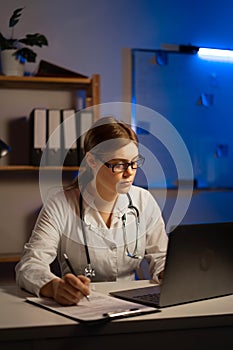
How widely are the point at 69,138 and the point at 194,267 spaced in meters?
1.71

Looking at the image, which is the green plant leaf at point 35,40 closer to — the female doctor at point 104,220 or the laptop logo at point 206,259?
the female doctor at point 104,220

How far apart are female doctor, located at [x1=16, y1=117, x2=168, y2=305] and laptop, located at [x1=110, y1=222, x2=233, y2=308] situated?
0.31 meters

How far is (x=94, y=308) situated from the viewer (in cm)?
139

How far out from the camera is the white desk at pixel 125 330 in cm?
122

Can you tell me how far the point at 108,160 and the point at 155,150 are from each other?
1.57 meters

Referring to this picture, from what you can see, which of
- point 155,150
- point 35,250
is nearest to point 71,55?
point 155,150

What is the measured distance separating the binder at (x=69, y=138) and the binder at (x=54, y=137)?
28 millimetres

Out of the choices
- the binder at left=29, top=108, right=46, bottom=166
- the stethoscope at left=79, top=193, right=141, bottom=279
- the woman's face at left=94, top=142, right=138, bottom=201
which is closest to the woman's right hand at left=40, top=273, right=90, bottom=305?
the stethoscope at left=79, top=193, right=141, bottom=279

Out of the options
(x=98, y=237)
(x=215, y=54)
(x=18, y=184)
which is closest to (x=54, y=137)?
(x=18, y=184)

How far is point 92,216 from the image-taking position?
2.01m

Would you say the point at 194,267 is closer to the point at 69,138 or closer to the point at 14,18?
the point at 69,138

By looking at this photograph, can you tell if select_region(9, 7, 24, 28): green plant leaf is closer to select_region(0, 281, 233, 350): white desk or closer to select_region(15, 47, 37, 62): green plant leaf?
select_region(15, 47, 37, 62): green plant leaf

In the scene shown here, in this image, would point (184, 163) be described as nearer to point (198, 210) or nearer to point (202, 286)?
point (198, 210)

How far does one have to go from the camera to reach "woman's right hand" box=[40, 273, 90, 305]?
1392 millimetres
